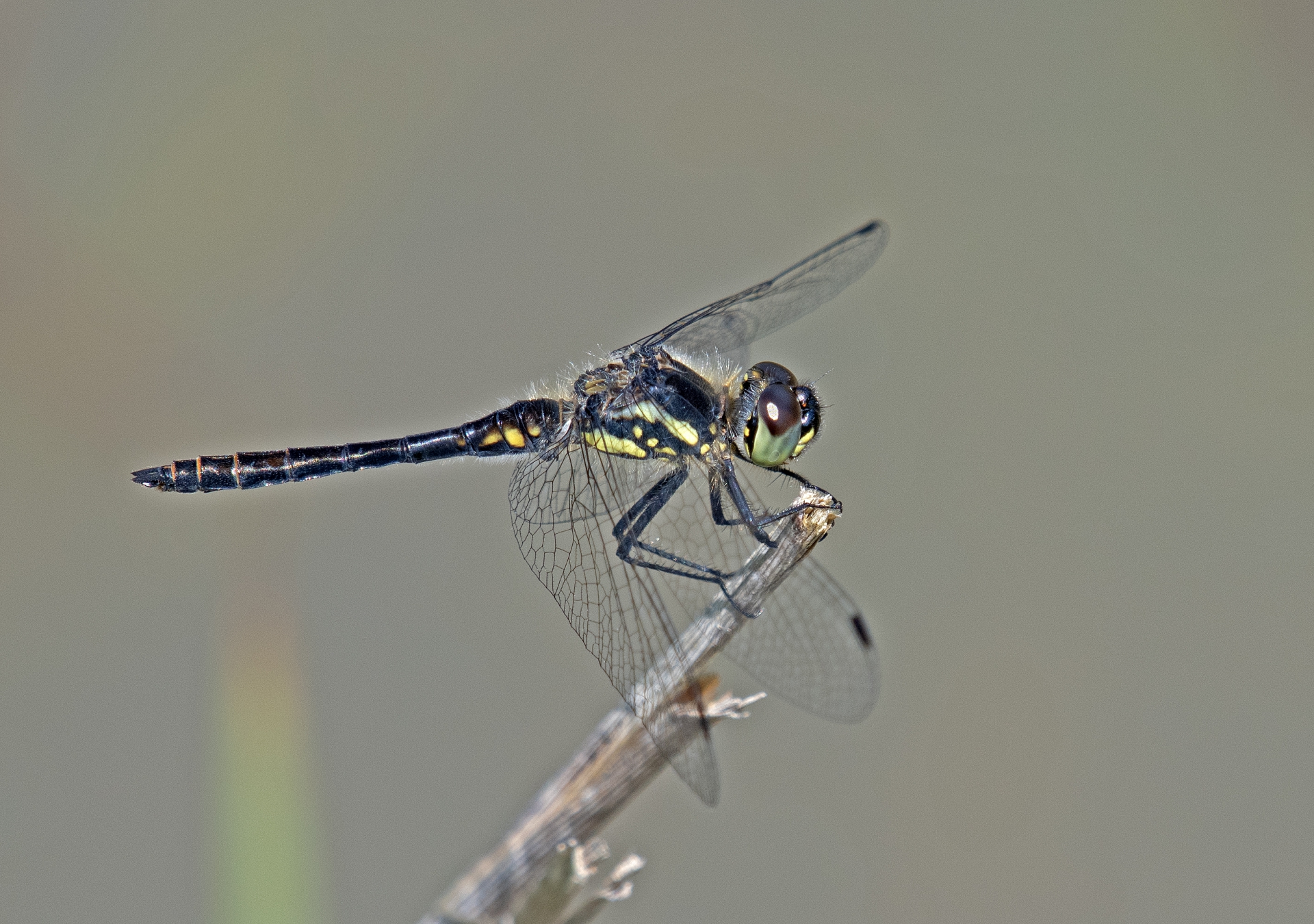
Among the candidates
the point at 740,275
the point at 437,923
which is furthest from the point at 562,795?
the point at 740,275

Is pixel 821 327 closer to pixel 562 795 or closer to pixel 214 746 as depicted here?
pixel 562 795

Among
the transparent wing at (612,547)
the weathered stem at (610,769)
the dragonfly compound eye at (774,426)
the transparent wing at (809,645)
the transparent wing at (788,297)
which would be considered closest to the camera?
the weathered stem at (610,769)

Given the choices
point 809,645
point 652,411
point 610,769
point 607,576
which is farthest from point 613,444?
point 610,769

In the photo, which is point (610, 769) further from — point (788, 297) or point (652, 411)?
point (788, 297)

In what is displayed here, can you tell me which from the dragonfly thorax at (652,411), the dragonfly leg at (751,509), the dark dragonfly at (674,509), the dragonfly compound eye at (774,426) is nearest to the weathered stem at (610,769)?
the dragonfly leg at (751,509)

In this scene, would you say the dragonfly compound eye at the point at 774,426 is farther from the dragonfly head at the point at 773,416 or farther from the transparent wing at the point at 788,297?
the transparent wing at the point at 788,297

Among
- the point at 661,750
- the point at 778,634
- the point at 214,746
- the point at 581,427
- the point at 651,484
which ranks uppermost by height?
the point at 214,746
